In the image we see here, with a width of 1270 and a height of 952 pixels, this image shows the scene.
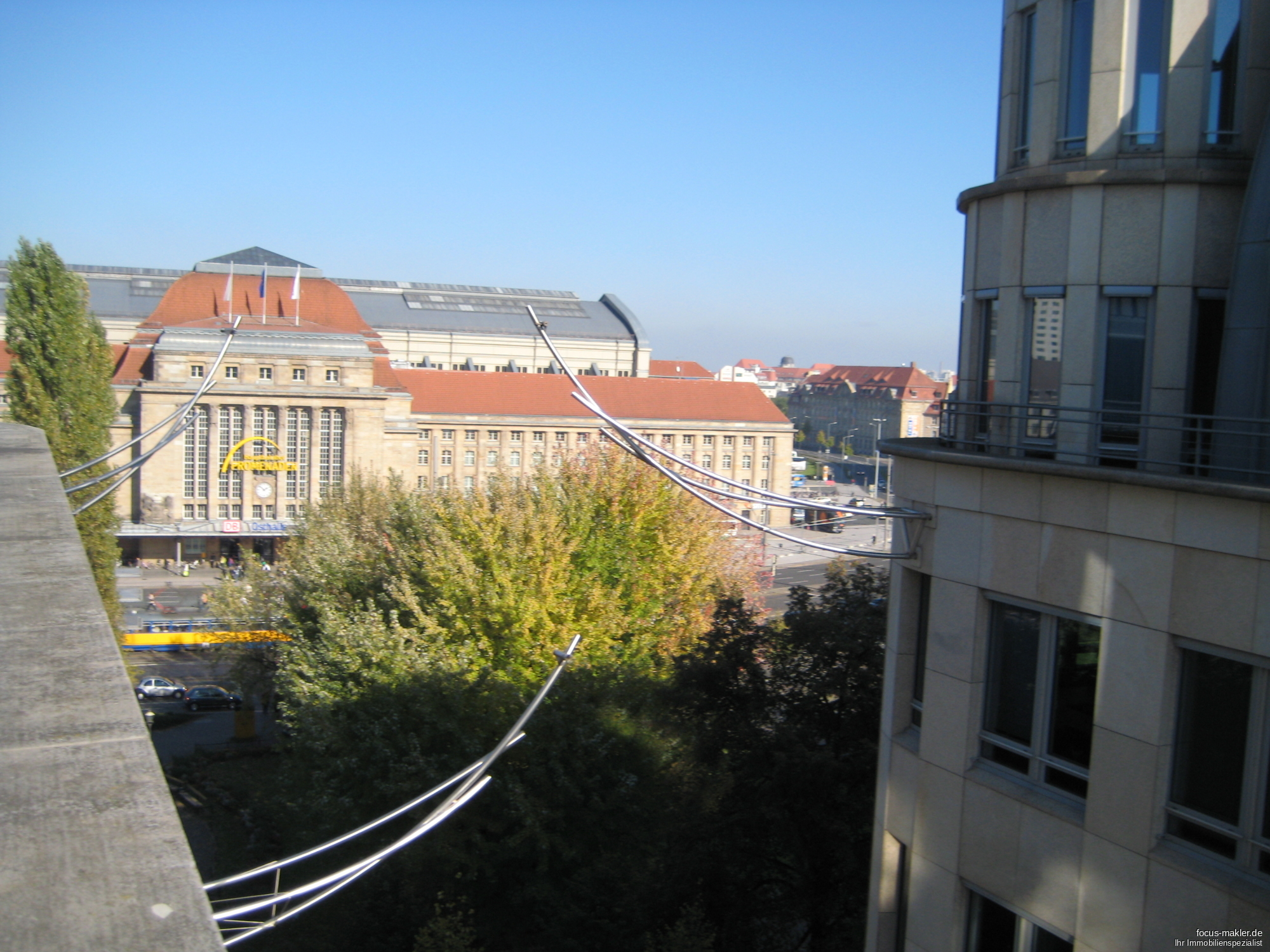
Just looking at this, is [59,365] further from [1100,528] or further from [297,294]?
[297,294]

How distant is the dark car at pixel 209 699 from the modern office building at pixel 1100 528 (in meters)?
35.4

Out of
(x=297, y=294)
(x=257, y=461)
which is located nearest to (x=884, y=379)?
(x=297, y=294)

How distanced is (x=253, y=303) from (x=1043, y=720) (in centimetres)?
8837

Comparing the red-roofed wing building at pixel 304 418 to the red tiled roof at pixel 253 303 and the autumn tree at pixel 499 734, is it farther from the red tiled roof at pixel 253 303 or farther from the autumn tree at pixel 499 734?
the autumn tree at pixel 499 734

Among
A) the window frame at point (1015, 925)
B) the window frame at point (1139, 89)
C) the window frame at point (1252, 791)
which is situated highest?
the window frame at point (1139, 89)

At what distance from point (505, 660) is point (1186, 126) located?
15509 mm

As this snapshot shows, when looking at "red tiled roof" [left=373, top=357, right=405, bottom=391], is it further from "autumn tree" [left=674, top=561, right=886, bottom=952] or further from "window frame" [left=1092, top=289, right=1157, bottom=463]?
"window frame" [left=1092, top=289, right=1157, bottom=463]

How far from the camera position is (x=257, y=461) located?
251 ft

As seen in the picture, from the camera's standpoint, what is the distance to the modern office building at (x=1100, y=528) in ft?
23.4

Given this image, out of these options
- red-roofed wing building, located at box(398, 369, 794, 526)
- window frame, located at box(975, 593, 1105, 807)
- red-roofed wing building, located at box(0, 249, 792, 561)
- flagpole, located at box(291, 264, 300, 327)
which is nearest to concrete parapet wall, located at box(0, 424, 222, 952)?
window frame, located at box(975, 593, 1105, 807)

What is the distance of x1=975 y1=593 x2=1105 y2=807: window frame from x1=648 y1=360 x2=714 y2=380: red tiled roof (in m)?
112

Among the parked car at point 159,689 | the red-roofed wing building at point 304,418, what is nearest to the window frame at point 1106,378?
the parked car at point 159,689

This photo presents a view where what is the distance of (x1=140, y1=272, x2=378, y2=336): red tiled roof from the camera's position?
85750mm

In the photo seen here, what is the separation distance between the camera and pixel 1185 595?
717 cm
